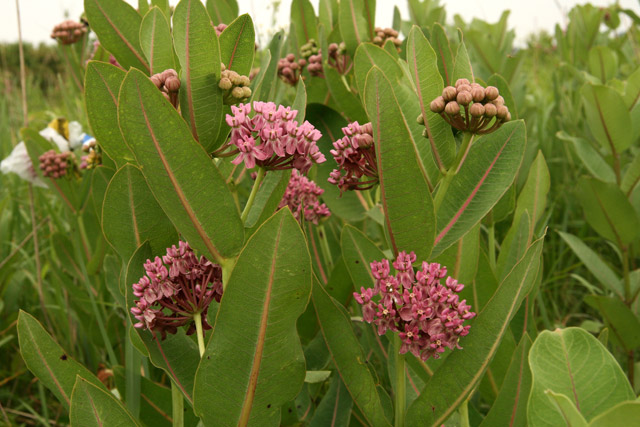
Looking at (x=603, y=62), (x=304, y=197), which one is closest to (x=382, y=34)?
(x=304, y=197)

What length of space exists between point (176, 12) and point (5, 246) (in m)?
2.76

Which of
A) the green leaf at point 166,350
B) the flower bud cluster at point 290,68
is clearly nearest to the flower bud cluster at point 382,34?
the flower bud cluster at point 290,68

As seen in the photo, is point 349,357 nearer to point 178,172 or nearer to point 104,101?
point 178,172

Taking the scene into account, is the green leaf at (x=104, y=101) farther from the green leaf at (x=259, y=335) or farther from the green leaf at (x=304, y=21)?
the green leaf at (x=304, y=21)

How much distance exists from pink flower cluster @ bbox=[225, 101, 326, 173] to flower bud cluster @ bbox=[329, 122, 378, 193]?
14 cm

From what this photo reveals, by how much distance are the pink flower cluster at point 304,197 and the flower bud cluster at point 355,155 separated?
42 cm

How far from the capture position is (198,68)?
3.31 feet

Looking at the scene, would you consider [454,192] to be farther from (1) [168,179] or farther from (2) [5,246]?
(2) [5,246]

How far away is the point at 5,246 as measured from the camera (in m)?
3.27

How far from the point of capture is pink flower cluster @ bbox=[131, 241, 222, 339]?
1.04 metres

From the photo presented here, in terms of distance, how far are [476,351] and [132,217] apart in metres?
0.68

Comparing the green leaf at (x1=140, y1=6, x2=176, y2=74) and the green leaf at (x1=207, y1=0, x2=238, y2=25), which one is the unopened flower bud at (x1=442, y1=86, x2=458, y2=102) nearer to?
the green leaf at (x1=140, y1=6, x2=176, y2=74)

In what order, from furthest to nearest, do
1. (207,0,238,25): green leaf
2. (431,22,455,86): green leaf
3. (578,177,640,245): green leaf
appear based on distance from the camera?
1. (578,177,640,245): green leaf
2. (207,0,238,25): green leaf
3. (431,22,455,86): green leaf

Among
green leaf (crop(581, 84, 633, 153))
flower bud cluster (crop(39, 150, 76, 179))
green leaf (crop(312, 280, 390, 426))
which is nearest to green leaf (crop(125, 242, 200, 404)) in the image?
green leaf (crop(312, 280, 390, 426))
